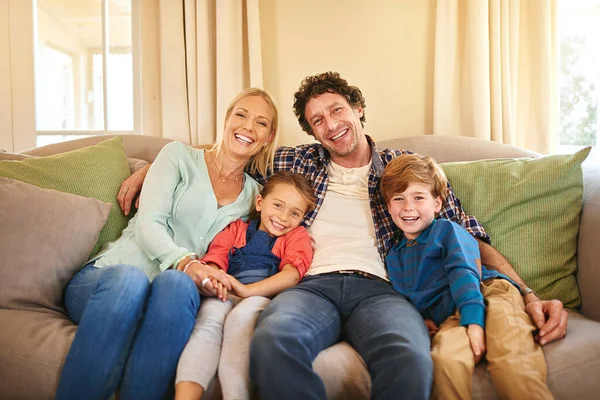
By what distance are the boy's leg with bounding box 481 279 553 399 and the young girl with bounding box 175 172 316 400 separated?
0.59 m

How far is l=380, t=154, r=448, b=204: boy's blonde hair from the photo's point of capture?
→ 1648mm

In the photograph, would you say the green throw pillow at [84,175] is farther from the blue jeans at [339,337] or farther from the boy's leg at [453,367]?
the boy's leg at [453,367]

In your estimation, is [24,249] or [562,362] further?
[24,249]

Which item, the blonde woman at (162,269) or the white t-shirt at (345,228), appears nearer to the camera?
the blonde woman at (162,269)

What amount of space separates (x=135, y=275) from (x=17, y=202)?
1.55 feet

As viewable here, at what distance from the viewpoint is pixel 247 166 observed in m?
1.97

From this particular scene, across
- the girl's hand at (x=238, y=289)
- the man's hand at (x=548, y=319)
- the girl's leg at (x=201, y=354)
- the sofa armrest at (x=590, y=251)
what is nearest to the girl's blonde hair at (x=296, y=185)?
the girl's hand at (x=238, y=289)

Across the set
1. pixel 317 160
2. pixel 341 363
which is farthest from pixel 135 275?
pixel 317 160

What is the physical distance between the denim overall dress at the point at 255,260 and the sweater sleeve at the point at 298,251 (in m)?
0.04

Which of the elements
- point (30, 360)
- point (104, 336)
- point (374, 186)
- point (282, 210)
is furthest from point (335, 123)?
point (30, 360)

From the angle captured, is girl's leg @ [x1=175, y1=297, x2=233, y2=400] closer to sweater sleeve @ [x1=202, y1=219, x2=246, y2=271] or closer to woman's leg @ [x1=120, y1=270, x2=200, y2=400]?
woman's leg @ [x1=120, y1=270, x2=200, y2=400]

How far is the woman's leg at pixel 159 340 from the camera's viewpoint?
4.20ft

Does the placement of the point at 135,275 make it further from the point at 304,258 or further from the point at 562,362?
the point at 562,362

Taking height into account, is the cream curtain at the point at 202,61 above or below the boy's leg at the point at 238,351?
above
